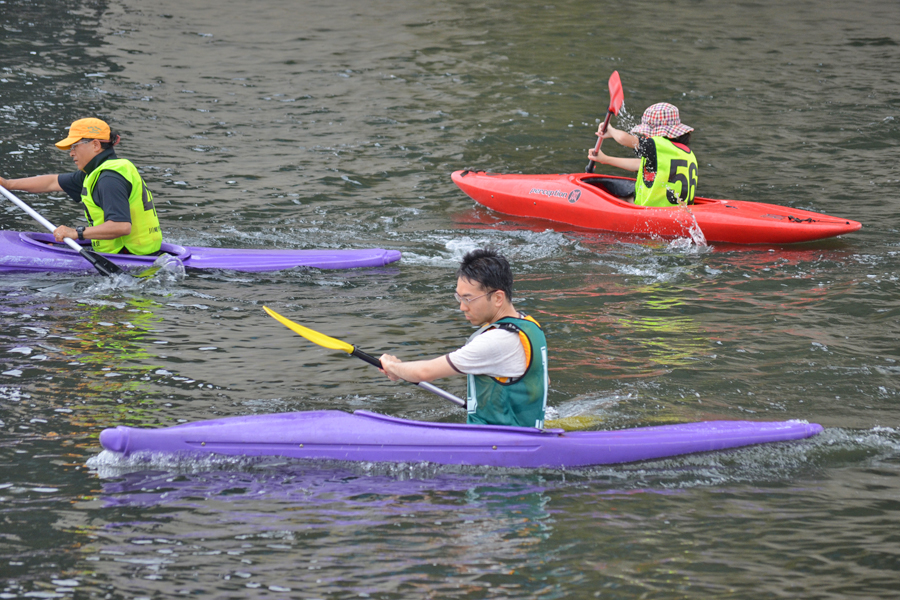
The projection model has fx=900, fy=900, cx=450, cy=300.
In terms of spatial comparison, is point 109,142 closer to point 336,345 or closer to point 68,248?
point 68,248

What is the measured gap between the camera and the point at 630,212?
8.03 meters

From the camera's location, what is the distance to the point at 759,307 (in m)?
6.29

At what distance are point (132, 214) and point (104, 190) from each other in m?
0.32

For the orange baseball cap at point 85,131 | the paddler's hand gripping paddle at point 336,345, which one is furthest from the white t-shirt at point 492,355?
the orange baseball cap at point 85,131

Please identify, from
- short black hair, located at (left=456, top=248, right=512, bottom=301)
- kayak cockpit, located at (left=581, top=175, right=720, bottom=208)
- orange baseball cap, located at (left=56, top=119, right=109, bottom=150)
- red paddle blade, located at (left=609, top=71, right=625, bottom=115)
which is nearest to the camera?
short black hair, located at (left=456, top=248, right=512, bottom=301)

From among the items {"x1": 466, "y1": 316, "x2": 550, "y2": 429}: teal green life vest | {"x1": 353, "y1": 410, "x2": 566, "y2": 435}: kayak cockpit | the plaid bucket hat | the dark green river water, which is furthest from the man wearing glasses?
the plaid bucket hat

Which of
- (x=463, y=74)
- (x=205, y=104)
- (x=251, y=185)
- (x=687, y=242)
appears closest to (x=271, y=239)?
(x=251, y=185)

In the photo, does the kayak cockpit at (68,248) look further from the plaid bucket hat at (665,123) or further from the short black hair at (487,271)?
the plaid bucket hat at (665,123)

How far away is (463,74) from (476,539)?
11.9 m

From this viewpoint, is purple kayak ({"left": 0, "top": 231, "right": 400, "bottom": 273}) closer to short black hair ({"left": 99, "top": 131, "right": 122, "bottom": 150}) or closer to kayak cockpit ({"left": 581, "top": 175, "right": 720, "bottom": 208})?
short black hair ({"left": 99, "top": 131, "right": 122, "bottom": 150})

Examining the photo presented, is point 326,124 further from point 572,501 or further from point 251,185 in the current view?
point 572,501

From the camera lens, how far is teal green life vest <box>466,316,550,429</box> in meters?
3.71

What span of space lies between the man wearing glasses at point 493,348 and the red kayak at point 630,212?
441 cm

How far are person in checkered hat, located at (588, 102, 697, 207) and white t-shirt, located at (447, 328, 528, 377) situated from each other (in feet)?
14.7
